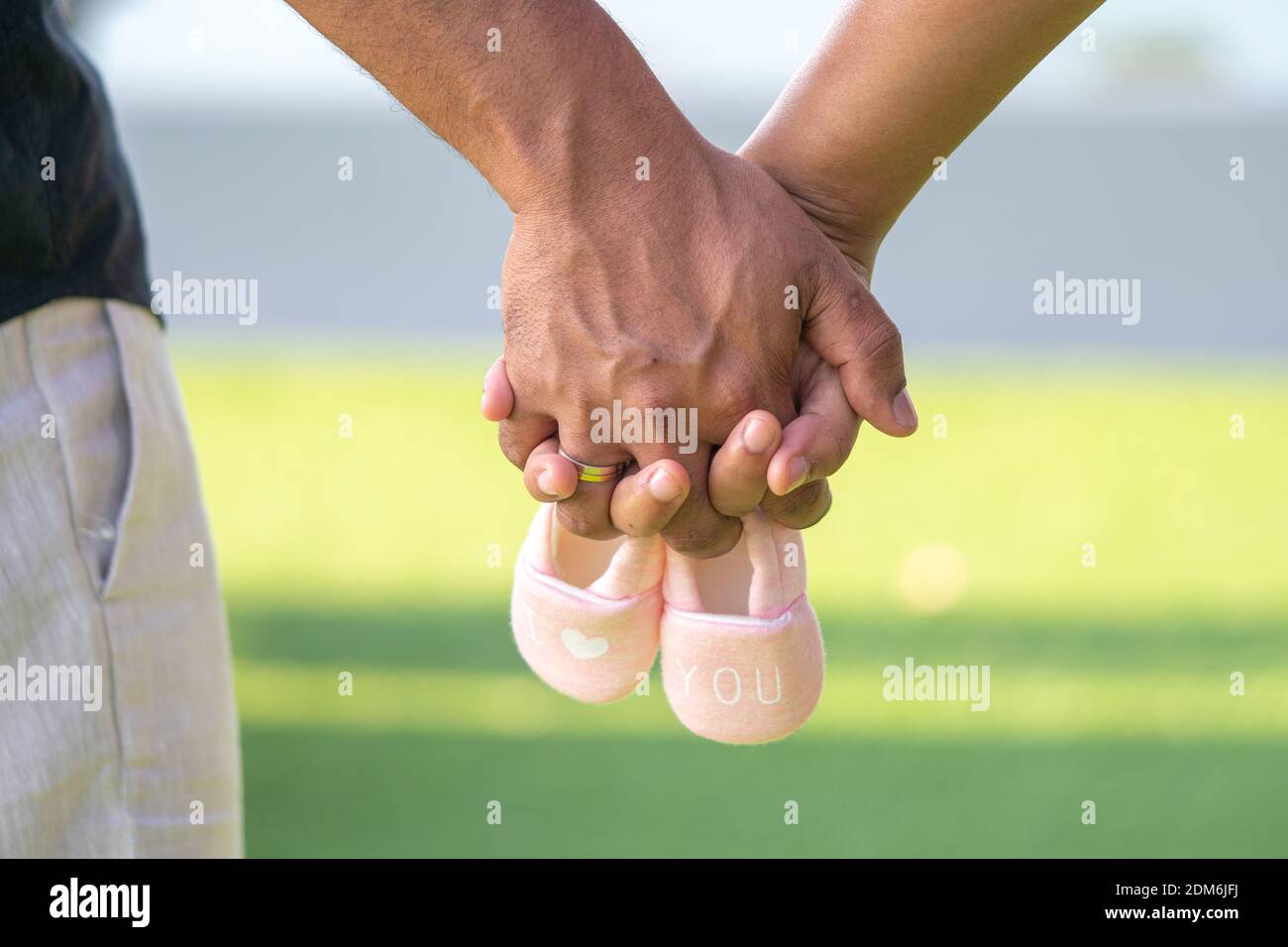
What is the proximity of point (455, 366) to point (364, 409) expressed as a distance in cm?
182

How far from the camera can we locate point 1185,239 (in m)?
11.4

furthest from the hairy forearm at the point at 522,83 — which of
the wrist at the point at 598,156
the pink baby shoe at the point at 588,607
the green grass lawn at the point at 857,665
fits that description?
the green grass lawn at the point at 857,665

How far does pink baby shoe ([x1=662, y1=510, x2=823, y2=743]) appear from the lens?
1.33 metres

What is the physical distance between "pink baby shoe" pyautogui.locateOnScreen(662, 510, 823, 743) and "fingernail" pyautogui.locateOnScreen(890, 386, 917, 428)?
0.53 ft

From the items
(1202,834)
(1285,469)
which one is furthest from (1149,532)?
(1202,834)

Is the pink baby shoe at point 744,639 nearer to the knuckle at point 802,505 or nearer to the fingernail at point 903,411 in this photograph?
the knuckle at point 802,505

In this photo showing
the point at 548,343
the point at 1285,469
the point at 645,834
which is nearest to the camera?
the point at 548,343

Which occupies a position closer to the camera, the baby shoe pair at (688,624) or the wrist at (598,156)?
the wrist at (598,156)

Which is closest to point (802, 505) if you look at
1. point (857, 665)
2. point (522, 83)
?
point (522, 83)

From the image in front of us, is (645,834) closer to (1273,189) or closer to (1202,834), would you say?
(1202,834)

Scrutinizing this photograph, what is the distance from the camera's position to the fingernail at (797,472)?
1242 millimetres

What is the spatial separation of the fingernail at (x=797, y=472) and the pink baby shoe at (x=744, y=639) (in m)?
0.11

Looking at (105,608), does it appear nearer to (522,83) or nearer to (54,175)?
(54,175)

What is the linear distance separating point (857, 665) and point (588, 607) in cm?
243
